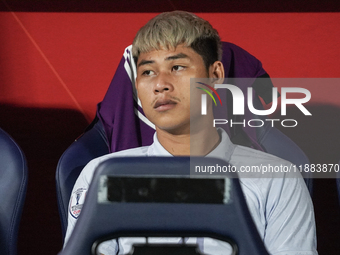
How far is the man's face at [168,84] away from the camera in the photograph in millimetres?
Result: 1042

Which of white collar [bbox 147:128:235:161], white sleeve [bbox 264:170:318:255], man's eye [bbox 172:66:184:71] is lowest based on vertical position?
white sleeve [bbox 264:170:318:255]

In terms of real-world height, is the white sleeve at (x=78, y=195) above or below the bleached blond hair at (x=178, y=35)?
below

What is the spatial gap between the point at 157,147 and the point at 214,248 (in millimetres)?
350

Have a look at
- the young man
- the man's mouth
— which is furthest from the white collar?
the man's mouth

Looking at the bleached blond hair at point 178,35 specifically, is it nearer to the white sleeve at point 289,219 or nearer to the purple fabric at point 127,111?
the purple fabric at point 127,111

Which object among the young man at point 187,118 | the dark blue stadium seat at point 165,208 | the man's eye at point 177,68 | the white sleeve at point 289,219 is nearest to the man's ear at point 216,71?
the young man at point 187,118

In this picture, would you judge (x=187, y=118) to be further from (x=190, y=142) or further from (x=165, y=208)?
(x=165, y=208)

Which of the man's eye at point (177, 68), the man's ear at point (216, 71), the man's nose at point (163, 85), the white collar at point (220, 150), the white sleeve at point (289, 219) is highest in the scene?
the man's ear at point (216, 71)

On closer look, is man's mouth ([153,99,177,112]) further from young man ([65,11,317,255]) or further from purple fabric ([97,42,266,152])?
purple fabric ([97,42,266,152])

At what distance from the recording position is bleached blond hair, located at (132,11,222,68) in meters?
1.08

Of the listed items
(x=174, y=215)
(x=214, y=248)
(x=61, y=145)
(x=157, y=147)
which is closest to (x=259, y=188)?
(x=214, y=248)

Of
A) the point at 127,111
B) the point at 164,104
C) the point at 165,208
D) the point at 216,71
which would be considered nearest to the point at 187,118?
the point at 164,104

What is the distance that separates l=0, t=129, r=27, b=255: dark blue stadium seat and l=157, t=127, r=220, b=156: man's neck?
0.46 meters

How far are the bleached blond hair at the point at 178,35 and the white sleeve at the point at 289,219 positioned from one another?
1.34ft
